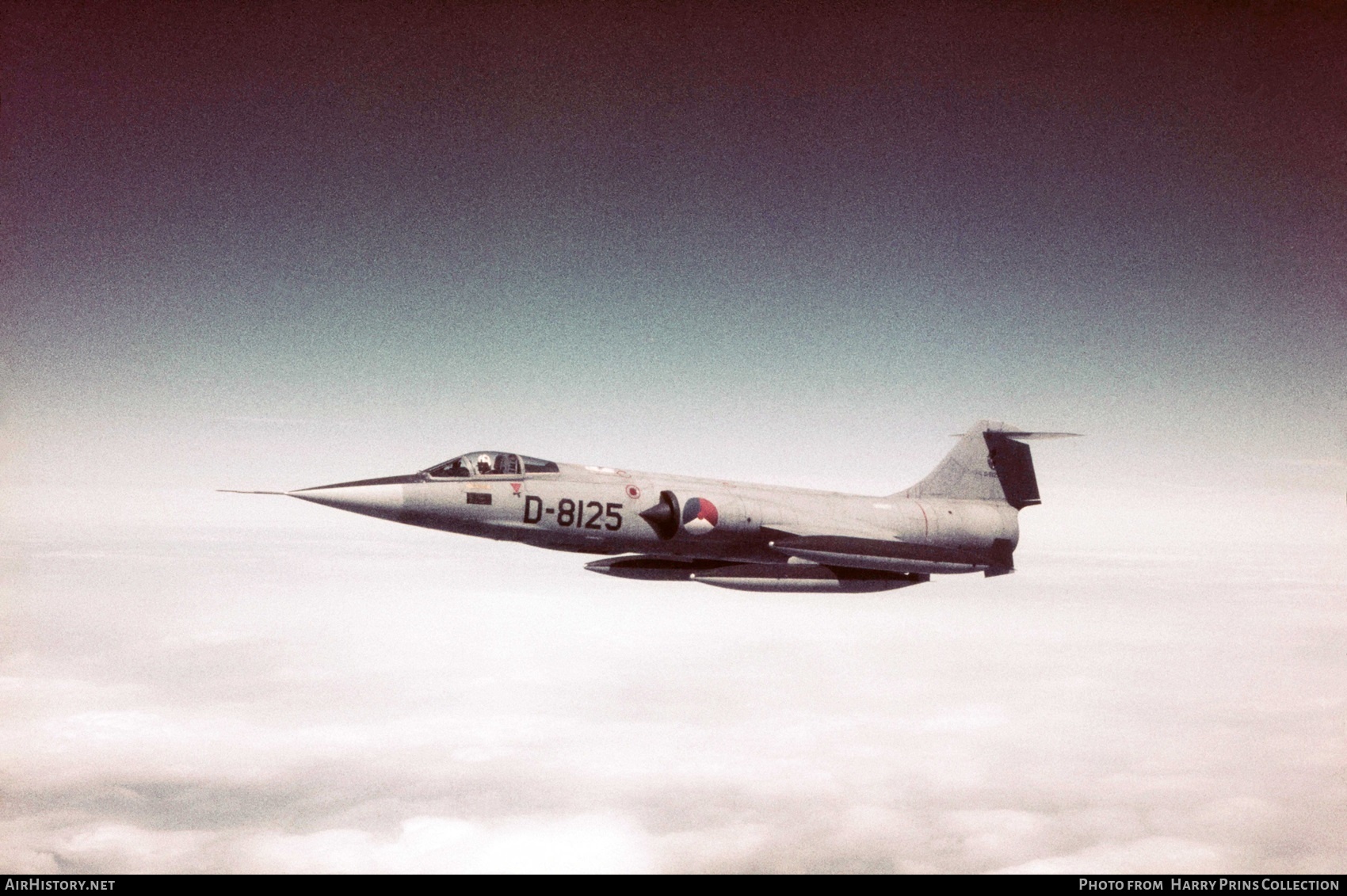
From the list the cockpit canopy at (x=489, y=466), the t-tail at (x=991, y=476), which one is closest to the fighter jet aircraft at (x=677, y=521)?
the cockpit canopy at (x=489, y=466)

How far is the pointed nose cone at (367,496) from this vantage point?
44.0ft

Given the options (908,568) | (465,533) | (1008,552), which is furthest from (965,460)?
(465,533)

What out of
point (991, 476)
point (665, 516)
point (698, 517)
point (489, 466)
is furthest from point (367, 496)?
point (991, 476)

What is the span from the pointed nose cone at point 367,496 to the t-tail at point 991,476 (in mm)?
10997

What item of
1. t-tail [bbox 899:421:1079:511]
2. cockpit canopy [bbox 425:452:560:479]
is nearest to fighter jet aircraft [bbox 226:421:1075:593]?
cockpit canopy [bbox 425:452:560:479]

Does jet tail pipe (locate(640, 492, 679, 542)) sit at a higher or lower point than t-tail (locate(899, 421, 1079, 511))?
lower

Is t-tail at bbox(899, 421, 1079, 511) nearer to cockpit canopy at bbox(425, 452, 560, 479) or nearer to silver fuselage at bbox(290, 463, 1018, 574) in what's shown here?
silver fuselage at bbox(290, 463, 1018, 574)

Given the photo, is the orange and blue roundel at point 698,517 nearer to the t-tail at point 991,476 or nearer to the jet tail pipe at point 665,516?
the jet tail pipe at point 665,516

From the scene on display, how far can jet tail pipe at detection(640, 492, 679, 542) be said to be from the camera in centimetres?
1528

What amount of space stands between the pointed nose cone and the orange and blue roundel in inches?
193
